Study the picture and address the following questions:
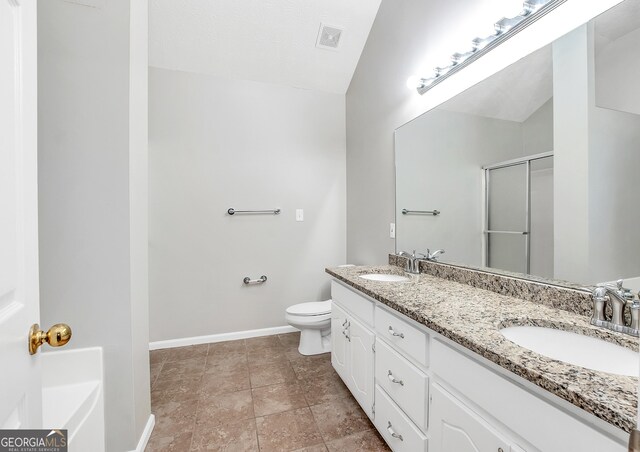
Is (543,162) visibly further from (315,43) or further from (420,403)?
(315,43)

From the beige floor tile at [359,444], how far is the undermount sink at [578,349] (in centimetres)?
88

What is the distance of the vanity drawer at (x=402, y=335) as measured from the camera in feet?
3.13

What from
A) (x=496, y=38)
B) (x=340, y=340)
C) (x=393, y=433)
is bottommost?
(x=393, y=433)

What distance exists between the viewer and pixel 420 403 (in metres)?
0.96

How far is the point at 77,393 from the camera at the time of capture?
3.51 feet

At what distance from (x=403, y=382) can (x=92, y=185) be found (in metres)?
1.47

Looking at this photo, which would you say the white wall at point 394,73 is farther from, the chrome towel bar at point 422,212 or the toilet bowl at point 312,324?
the toilet bowl at point 312,324

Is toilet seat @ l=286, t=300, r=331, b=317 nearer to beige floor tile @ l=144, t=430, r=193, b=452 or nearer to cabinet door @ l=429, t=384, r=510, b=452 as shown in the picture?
beige floor tile @ l=144, t=430, r=193, b=452

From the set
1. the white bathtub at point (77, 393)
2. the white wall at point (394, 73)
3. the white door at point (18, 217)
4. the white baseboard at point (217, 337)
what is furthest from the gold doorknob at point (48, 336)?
the white baseboard at point (217, 337)

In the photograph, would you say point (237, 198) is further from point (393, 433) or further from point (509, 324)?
point (509, 324)

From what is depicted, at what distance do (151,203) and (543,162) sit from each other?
8.32 ft

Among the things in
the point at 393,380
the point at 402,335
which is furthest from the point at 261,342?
the point at 402,335

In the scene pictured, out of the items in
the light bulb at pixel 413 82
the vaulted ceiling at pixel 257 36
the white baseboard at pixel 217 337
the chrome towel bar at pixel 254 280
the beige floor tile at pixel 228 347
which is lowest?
the beige floor tile at pixel 228 347

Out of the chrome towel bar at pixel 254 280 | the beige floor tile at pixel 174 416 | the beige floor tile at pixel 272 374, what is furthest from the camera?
the chrome towel bar at pixel 254 280
